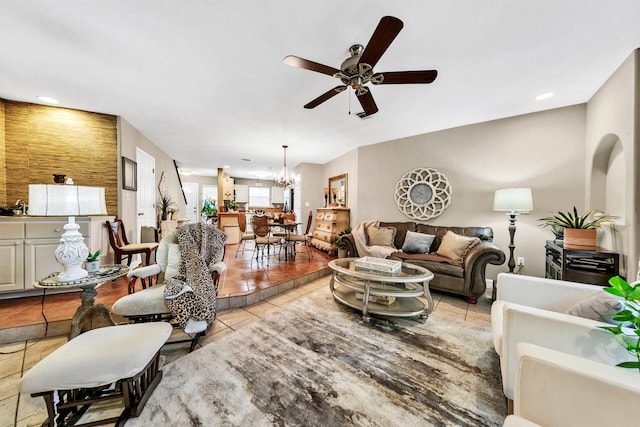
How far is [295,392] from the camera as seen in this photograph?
4.84 feet

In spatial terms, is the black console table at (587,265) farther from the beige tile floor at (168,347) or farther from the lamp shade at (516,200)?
the beige tile floor at (168,347)

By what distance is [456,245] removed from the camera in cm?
324

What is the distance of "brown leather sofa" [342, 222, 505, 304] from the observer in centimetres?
287

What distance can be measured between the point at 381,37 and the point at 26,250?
13.7ft

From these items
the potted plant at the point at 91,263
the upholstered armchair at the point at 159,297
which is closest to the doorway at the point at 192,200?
the upholstered armchair at the point at 159,297

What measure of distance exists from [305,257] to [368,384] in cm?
348

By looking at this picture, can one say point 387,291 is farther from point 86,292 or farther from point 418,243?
point 86,292

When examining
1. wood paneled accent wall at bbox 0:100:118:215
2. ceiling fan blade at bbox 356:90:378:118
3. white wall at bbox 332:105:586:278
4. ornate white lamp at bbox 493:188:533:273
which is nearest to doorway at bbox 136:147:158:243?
wood paneled accent wall at bbox 0:100:118:215

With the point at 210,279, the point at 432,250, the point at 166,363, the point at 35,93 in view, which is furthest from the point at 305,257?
the point at 35,93

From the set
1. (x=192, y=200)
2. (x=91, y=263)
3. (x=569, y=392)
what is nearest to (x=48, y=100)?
(x=91, y=263)

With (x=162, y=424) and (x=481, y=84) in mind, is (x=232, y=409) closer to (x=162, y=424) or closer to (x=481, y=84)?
(x=162, y=424)

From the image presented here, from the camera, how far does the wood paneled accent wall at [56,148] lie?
301cm

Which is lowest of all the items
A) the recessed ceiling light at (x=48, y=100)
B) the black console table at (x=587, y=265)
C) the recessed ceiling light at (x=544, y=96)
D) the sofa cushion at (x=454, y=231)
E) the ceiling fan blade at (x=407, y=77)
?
the black console table at (x=587, y=265)

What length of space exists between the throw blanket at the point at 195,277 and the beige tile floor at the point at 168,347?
12.9 inches
